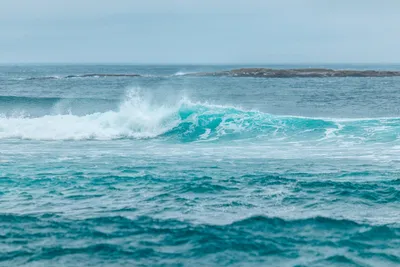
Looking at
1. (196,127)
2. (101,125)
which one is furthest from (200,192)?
(101,125)

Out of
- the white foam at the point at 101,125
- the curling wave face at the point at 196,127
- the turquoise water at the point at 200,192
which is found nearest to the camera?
the turquoise water at the point at 200,192

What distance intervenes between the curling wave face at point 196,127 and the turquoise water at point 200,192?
110mm

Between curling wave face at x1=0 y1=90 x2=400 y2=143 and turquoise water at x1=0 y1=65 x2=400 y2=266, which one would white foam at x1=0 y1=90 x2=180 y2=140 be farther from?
turquoise water at x1=0 y1=65 x2=400 y2=266

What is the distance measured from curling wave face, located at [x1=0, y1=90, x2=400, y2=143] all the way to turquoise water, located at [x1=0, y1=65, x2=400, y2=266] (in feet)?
0.36

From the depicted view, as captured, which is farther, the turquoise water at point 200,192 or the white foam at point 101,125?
the white foam at point 101,125

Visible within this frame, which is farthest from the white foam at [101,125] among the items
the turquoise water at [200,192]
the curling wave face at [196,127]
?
the turquoise water at [200,192]

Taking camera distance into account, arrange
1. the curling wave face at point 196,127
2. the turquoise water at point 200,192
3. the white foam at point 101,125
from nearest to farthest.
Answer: the turquoise water at point 200,192 < the curling wave face at point 196,127 < the white foam at point 101,125

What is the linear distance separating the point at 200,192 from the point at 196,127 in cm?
1572

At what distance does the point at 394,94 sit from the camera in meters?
58.9

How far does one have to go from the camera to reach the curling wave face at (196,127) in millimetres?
27875

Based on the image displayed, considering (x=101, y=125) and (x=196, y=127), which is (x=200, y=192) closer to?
(x=196, y=127)

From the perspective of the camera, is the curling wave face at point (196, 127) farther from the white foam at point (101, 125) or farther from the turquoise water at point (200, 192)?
the turquoise water at point (200, 192)

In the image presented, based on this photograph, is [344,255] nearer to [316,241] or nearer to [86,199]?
[316,241]

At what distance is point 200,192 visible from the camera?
1500 cm
